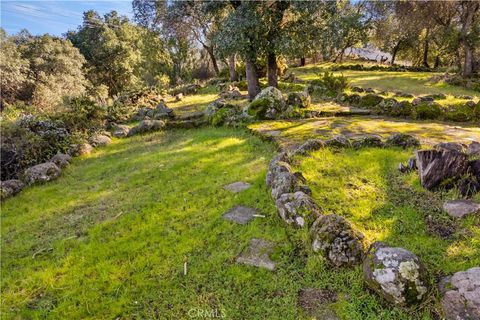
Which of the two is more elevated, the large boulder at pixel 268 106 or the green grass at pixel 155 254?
the large boulder at pixel 268 106

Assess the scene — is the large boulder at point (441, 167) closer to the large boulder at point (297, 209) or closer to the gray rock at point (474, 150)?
the gray rock at point (474, 150)

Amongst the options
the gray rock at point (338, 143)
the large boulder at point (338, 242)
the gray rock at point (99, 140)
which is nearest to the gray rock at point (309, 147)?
the gray rock at point (338, 143)

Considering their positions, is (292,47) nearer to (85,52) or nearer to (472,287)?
(472,287)

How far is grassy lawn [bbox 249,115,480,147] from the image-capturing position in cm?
674

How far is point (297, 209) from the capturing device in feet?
12.2


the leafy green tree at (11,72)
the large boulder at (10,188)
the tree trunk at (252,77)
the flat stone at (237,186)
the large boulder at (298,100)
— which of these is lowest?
the flat stone at (237,186)

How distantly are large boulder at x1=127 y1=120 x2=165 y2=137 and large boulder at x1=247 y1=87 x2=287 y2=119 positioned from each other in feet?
10.7

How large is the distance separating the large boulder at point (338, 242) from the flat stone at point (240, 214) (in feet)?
4.01

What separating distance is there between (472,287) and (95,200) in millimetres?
5544

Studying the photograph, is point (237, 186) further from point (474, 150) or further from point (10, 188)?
point (10, 188)

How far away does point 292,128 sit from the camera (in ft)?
27.6

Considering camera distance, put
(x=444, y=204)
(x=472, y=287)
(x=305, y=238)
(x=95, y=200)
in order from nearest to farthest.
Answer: (x=472, y=287), (x=305, y=238), (x=444, y=204), (x=95, y=200)

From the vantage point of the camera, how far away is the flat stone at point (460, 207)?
3496mm

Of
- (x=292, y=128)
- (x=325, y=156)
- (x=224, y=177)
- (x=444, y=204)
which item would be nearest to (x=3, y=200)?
(x=224, y=177)
